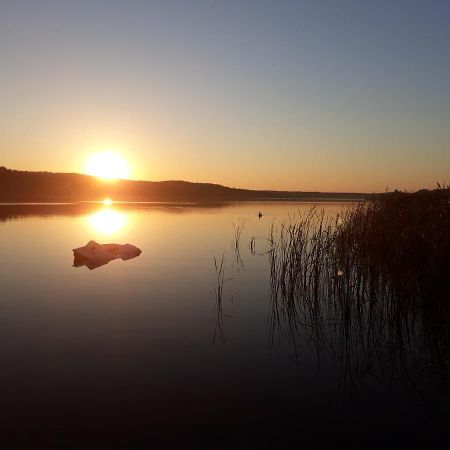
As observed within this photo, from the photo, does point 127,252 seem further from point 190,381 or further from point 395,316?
point 395,316

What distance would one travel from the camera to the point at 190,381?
5480 mm

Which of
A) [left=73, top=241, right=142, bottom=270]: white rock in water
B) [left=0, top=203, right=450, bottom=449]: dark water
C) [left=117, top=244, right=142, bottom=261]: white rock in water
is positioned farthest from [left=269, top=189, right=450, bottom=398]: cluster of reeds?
[left=117, top=244, right=142, bottom=261]: white rock in water

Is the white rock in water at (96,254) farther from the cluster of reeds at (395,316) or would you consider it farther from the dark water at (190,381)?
the cluster of reeds at (395,316)

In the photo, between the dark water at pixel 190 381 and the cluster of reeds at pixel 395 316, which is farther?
the cluster of reeds at pixel 395 316

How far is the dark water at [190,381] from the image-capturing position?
14.0 feet

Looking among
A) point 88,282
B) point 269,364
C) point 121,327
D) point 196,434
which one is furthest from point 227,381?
point 88,282

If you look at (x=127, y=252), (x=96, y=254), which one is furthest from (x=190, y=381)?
(x=127, y=252)

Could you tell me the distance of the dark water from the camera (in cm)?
428

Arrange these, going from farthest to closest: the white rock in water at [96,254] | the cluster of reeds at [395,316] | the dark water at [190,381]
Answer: the white rock in water at [96,254] → the cluster of reeds at [395,316] → the dark water at [190,381]

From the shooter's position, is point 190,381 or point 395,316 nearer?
point 190,381

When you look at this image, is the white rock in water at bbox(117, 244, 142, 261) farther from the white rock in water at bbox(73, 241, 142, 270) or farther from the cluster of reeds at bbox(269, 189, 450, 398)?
the cluster of reeds at bbox(269, 189, 450, 398)

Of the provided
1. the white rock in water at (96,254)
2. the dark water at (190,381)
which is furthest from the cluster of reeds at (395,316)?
the white rock in water at (96,254)

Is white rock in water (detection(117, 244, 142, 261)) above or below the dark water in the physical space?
above

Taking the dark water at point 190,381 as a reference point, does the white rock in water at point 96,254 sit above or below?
above
